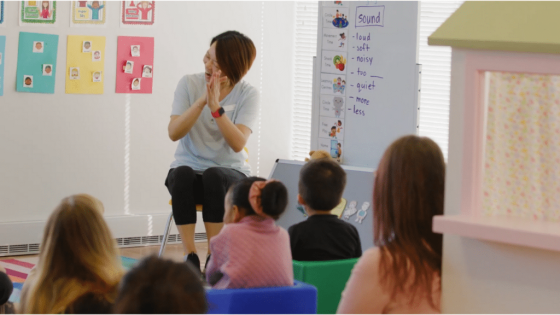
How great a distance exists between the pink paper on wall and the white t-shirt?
4.21ft

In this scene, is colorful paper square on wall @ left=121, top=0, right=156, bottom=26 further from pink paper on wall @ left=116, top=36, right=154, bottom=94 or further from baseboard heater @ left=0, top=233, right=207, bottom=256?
baseboard heater @ left=0, top=233, right=207, bottom=256

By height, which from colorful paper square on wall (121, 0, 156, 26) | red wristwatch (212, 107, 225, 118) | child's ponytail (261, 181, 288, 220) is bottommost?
child's ponytail (261, 181, 288, 220)

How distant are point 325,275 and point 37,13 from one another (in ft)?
9.12

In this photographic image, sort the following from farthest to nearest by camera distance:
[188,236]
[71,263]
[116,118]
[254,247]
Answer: [116,118] < [188,236] < [254,247] < [71,263]

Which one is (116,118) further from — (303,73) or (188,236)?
(188,236)

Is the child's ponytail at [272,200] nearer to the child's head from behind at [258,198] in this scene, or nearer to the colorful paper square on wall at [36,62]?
the child's head from behind at [258,198]

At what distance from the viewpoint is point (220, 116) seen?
3023 mm

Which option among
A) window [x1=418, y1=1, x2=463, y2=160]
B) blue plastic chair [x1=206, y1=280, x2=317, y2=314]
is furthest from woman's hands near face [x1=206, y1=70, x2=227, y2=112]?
window [x1=418, y1=1, x2=463, y2=160]

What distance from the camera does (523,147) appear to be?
4.47 feet

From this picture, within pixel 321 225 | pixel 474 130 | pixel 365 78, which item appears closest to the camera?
pixel 474 130

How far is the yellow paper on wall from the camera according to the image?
4.20m

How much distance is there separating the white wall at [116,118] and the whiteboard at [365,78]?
1.11 meters

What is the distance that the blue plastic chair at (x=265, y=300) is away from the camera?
181 cm

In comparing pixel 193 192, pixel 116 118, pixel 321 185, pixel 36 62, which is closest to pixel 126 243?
pixel 116 118
